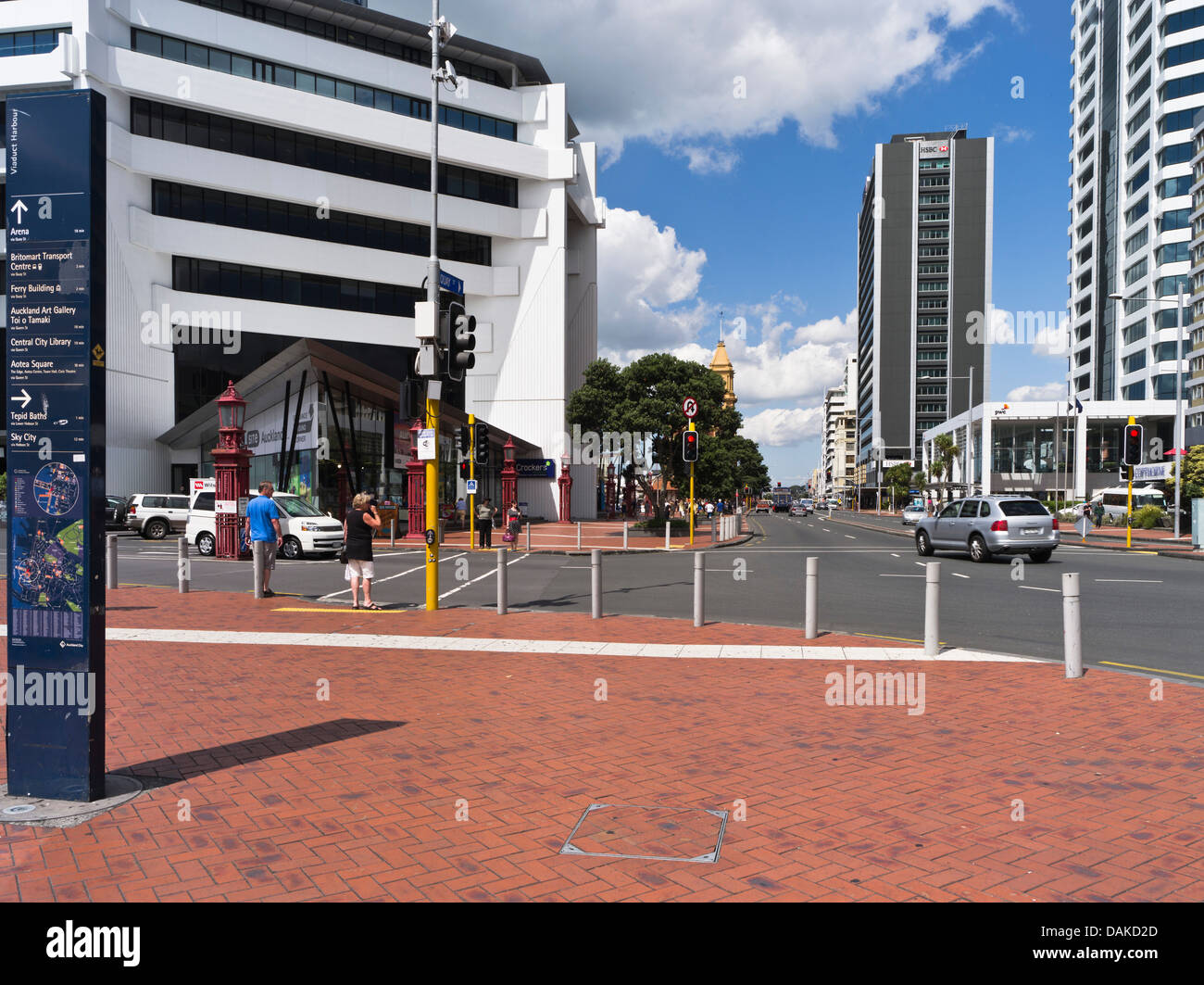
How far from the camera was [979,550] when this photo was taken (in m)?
21.9

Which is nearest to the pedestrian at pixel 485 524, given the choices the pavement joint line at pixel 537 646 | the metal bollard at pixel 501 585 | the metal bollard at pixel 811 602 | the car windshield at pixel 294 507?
the car windshield at pixel 294 507

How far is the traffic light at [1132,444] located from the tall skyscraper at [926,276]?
4548 inches

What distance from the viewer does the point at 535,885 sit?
11.9 ft

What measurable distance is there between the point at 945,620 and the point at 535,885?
30.8ft

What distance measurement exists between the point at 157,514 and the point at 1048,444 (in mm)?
78519

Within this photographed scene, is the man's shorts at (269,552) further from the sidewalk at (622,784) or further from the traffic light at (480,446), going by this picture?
the traffic light at (480,446)

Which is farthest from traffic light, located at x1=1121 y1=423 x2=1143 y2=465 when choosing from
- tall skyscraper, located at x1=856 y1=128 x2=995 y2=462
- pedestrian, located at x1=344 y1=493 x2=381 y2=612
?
tall skyscraper, located at x1=856 y1=128 x2=995 y2=462

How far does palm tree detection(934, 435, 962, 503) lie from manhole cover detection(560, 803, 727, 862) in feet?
316

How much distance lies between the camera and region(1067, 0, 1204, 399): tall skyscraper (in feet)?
234

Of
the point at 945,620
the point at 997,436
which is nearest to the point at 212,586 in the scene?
the point at 945,620

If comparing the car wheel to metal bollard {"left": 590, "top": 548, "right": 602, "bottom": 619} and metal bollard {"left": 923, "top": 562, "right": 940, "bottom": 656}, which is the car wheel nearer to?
metal bollard {"left": 590, "top": 548, "right": 602, "bottom": 619}

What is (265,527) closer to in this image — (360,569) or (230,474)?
(360,569)

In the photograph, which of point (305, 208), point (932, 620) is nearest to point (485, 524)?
point (932, 620)
